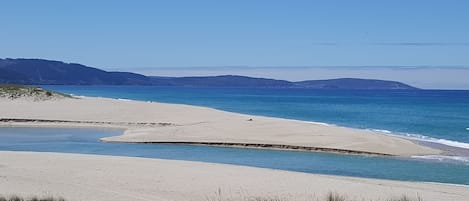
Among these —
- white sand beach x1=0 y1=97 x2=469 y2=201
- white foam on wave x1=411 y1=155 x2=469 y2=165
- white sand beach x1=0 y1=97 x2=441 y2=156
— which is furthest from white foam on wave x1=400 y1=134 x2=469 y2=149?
white foam on wave x1=411 y1=155 x2=469 y2=165

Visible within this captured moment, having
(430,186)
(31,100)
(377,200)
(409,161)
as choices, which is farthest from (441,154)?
(31,100)

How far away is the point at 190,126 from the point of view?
120 ft

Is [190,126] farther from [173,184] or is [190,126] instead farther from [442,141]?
[173,184]

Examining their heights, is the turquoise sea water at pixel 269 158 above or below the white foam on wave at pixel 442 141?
below

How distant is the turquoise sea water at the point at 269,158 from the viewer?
69.9 feet

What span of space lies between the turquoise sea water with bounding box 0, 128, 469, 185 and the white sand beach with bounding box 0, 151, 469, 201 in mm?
3019

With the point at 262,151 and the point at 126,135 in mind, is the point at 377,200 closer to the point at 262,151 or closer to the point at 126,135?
the point at 262,151

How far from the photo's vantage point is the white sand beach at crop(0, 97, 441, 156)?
1156 inches

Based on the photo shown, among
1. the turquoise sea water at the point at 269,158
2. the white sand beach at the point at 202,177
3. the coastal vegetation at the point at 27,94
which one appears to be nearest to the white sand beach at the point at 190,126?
the white sand beach at the point at 202,177

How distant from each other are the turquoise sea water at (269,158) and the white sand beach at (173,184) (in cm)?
302

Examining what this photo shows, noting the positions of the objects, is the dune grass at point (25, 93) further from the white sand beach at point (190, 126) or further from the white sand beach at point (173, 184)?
the white sand beach at point (173, 184)

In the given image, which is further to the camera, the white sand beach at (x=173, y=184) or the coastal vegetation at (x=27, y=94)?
the coastal vegetation at (x=27, y=94)

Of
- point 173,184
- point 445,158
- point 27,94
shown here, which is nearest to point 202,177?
point 173,184

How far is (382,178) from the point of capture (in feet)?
65.8
